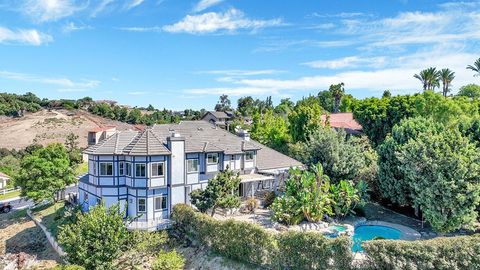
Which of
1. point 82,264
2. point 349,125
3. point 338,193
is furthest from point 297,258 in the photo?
point 349,125

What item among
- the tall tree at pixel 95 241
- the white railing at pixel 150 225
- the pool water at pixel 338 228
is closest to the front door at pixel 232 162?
the white railing at pixel 150 225

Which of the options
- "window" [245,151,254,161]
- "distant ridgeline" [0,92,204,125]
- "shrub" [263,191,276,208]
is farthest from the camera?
"distant ridgeline" [0,92,204,125]

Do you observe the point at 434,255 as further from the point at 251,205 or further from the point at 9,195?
the point at 9,195

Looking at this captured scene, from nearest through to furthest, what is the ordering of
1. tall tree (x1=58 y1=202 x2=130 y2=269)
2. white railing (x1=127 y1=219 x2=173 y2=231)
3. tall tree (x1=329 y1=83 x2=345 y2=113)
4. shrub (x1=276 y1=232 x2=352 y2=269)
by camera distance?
shrub (x1=276 y1=232 x2=352 y2=269)
tall tree (x1=58 y1=202 x2=130 y2=269)
white railing (x1=127 y1=219 x2=173 y2=231)
tall tree (x1=329 y1=83 x2=345 y2=113)

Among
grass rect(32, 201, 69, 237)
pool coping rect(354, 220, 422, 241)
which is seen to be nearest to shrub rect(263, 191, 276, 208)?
pool coping rect(354, 220, 422, 241)

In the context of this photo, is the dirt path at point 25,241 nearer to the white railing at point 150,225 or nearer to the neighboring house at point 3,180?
the white railing at point 150,225

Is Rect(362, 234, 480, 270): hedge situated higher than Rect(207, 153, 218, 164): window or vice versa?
Rect(207, 153, 218, 164): window

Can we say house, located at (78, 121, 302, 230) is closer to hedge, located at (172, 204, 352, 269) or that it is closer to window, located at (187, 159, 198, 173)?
window, located at (187, 159, 198, 173)
